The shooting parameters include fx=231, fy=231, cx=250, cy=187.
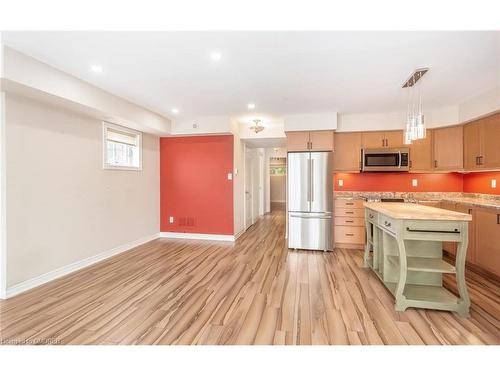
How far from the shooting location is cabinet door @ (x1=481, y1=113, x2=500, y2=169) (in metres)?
3.30

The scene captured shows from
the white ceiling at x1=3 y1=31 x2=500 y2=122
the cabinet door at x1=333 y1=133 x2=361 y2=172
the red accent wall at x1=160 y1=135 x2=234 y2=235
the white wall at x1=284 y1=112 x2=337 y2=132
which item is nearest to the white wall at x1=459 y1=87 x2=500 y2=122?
the white ceiling at x1=3 y1=31 x2=500 y2=122

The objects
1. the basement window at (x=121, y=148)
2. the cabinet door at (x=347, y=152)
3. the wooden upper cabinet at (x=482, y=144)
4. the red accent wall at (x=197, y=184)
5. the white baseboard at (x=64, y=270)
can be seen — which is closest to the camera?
the white baseboard at (x=64, y=270)

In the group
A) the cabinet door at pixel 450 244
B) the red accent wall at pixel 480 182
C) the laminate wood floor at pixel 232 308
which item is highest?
the red accent wall at pixel 480 182

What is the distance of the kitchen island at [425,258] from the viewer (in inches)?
84.4

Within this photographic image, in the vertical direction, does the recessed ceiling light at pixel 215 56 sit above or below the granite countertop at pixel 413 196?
above

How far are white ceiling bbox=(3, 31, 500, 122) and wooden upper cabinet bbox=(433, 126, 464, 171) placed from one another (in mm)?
603

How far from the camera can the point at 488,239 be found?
3.06 metres

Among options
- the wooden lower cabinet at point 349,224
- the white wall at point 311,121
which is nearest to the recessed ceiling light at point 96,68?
the white wall at point 311,121

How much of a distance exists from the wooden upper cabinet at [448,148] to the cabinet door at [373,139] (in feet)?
2.93

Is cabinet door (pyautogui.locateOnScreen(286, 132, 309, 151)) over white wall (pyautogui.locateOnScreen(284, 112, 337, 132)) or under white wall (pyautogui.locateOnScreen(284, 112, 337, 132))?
under

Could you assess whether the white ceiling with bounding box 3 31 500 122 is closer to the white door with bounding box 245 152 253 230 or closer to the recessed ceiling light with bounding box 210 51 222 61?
the recessed ceiling light with bounding box 210 51 222 61

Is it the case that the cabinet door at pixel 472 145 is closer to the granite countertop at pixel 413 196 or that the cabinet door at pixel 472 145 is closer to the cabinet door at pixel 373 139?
the granite countertop at pixel 413 196

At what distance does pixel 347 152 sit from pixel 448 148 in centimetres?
170
